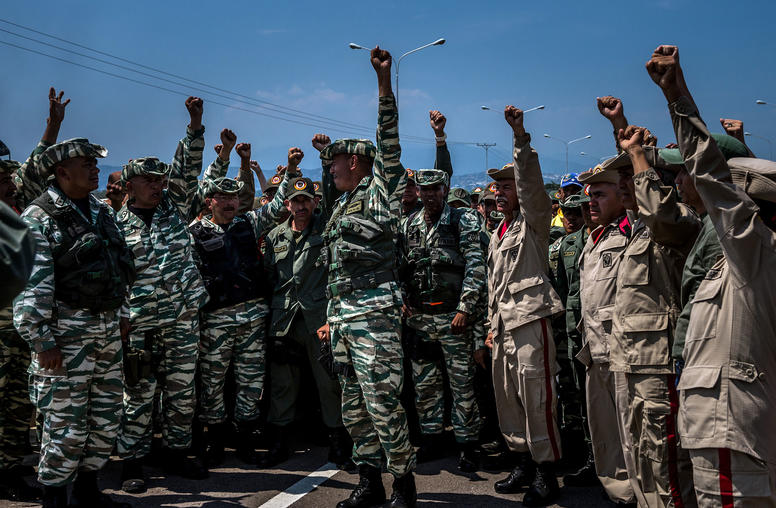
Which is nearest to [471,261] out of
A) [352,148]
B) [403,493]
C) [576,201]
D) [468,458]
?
[576,201]

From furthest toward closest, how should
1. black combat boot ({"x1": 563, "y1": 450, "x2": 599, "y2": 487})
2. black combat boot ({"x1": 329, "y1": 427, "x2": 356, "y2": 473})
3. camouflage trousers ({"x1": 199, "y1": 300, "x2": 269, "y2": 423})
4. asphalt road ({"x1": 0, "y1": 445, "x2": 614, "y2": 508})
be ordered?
camouflage trousers ({"x1": 199, "y1": 300, "x2": 269, "y2": 423}) → black combat boot ({"x1": 329, "y1": 427, "x2": 356, "y2": 473}) → black combat boot ({"x1": 563, "y1": 450, "x2": 599, "y2": 487}) → asphalt road ({"x1": 0, "y1": 445, "x2": 614, "y2": 508})

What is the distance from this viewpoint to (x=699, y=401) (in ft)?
8.81

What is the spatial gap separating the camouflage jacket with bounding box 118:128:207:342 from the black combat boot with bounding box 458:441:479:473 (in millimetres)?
2615

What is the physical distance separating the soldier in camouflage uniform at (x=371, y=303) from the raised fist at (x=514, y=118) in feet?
2.64

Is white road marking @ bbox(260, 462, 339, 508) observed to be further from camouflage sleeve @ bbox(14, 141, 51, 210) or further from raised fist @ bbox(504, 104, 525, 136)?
camouflage sleeve @ bbox(14, 141, 51, 210)

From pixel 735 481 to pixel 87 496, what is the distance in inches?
164

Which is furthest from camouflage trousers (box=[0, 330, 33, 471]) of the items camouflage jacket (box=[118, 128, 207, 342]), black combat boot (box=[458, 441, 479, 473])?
black combat boot (box=[458, 441, 479, 473])

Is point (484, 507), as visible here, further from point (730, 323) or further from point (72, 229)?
point (72, 229)

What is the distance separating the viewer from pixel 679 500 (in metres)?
3.28

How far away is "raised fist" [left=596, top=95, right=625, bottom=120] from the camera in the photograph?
12.5ft

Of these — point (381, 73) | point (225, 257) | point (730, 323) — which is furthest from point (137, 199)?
point (730, 323)

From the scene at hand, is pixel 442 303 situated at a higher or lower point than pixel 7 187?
lower

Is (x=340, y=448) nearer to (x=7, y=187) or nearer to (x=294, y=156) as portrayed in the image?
(x=294, y=156)

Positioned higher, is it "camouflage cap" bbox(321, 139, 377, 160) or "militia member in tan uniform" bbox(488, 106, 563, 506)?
"camouflage cap" bbox(321, 139, 377, 160)
